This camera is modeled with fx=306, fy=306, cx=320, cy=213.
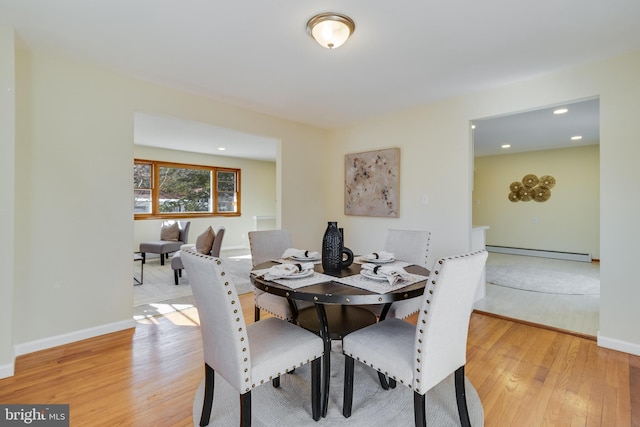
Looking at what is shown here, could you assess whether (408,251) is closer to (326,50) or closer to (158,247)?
(326,50)

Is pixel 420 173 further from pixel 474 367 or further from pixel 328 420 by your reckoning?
pixel 328 420

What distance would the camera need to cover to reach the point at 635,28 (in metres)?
2.03

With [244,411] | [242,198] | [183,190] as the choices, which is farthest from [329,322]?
[242,198]

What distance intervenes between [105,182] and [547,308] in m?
4.66

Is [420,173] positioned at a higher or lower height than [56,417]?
higher

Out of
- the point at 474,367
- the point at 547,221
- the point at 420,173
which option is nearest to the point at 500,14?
the point at 420,173

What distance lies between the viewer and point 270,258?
2.78 m

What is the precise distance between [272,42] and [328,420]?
2.43 m

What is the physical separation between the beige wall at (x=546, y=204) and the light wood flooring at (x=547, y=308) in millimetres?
3213

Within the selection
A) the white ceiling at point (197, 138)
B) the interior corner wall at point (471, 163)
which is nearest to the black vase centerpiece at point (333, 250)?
the interior corner wall at point (471, 163)

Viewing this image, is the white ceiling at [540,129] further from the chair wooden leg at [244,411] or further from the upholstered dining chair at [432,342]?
the chair wooden leg at [244,411]

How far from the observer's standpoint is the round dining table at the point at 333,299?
150 centimetres

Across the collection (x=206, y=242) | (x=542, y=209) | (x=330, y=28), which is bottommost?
(x=206, y=242)

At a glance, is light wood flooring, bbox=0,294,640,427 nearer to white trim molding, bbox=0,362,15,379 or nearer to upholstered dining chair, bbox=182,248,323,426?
white trim molding, bbox=0,362,15,379
